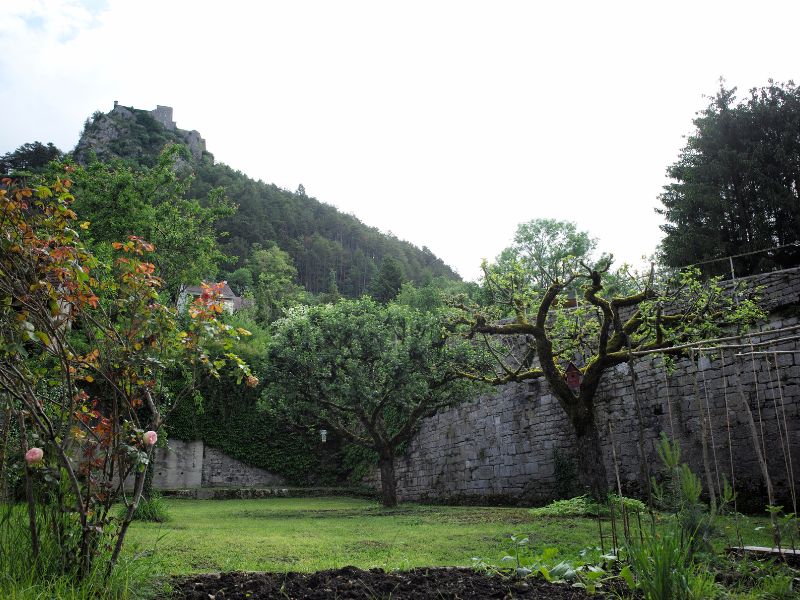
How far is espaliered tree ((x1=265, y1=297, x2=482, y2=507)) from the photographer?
1160cm

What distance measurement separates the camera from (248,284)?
1870 inches

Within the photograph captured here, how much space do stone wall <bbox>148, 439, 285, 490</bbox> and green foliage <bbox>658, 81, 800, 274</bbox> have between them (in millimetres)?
15016

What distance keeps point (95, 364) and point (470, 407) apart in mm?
12135

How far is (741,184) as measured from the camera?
18406 millimetres

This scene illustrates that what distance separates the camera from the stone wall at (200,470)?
18062mm

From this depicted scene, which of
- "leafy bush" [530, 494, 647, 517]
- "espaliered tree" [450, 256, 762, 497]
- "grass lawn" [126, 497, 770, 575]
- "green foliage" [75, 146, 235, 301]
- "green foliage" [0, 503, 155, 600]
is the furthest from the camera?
"green foliage" [75, 146, 235, 301]

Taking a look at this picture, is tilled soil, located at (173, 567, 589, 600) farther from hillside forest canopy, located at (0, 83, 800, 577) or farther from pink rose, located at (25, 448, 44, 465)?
pink rose, located at (25, 448, 44, 465)

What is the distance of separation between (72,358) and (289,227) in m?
58.3

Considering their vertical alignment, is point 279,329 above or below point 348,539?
above

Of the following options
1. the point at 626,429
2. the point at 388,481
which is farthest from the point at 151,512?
the point at 626,429

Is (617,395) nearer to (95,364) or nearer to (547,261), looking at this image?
(95,364)

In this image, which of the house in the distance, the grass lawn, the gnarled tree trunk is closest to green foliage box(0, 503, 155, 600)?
the grass lawn

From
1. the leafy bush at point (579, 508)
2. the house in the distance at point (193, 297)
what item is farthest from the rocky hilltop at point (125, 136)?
the leafy bush at point (579, 508)

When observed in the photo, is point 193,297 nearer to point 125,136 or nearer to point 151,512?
point 151,512
